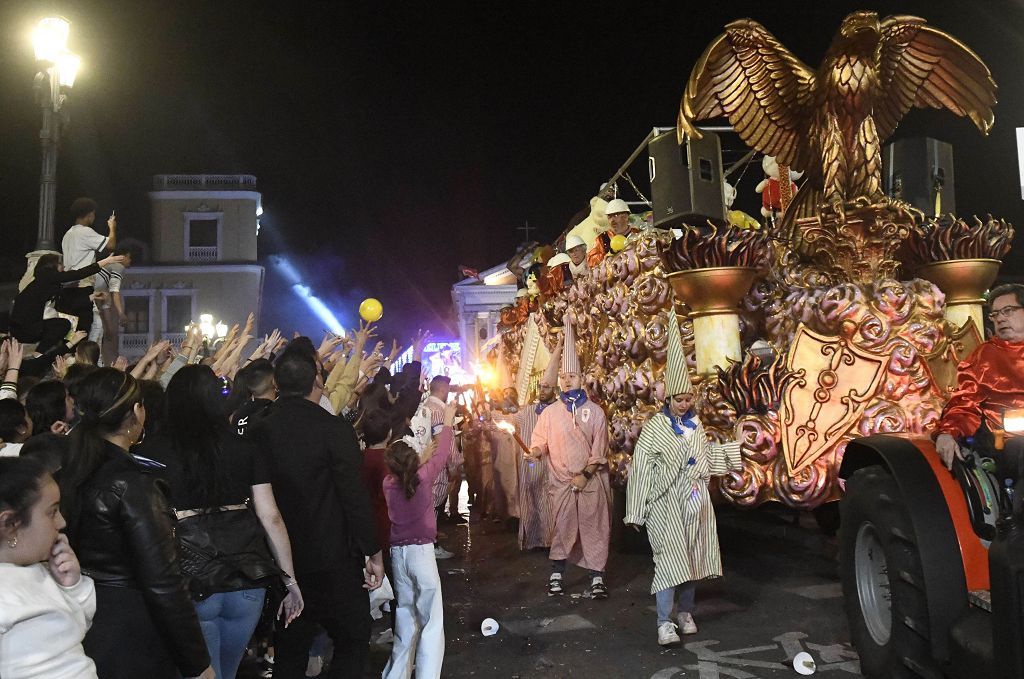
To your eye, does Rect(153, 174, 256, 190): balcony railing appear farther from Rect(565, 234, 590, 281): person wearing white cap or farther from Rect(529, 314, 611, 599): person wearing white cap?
Rect(529, 314, 611, 599): person wearing white cap

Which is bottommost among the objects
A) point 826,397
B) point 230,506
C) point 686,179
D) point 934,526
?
point 934,526

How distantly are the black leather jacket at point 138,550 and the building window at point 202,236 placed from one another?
39.3 meters

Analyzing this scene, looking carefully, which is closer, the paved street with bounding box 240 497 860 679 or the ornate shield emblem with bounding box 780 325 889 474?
the paved street with bounding box 240 497 860 679

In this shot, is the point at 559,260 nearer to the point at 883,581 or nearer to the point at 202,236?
the point at 883,581

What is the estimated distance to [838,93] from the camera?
7059mm

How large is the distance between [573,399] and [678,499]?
2.17m

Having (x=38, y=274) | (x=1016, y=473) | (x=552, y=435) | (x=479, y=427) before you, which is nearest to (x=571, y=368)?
(x=552, y=435)

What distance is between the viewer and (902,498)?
14.0 ft

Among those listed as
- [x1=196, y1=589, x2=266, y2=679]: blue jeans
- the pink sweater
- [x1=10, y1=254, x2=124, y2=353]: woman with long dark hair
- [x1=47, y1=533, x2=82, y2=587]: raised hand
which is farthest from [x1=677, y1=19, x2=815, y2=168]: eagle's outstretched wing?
[x1=47, y1=533, x2=82, y2=587]: raised hand

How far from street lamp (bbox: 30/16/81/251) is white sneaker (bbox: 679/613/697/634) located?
6144 mm

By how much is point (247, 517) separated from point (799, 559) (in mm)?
6969

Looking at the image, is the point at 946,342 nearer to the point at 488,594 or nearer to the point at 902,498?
the point at 902,498

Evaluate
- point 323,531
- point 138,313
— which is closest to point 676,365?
point 323,531

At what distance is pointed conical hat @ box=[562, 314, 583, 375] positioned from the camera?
10.3 meters
